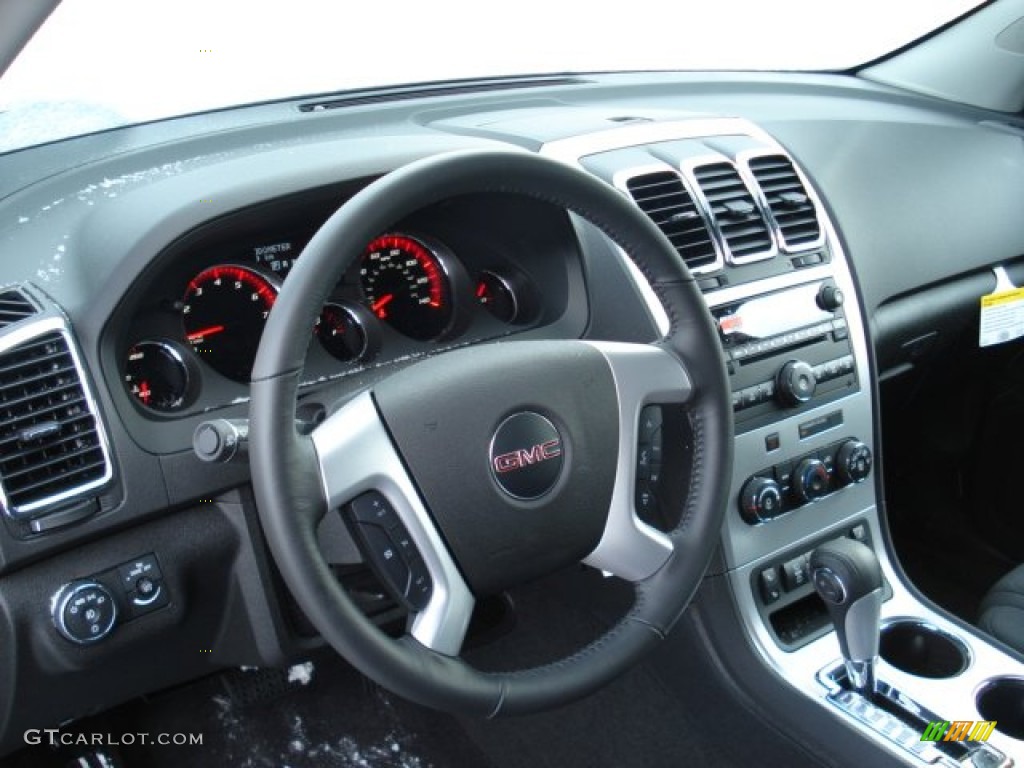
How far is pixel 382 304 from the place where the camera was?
1723 mm

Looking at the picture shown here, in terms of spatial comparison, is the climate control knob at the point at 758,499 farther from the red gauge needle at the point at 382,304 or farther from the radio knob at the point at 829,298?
the red gauge needle at the point at 382,304

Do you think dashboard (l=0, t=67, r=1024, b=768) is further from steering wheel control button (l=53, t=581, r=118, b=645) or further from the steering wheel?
the steering wheel

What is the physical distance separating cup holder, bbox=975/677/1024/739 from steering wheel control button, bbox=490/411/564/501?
0.94 m

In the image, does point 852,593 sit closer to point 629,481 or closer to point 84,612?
point 629,481

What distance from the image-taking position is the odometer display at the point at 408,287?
1.70m

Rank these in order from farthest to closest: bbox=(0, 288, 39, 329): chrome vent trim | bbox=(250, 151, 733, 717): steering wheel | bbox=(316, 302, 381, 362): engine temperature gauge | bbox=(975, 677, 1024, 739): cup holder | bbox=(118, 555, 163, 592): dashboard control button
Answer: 1. bbox=(975, 677, 1024, 739): cup holder
2. bbox=(316, 302, 381, 362): engine temperature gauge
3. bbox=(118, 555, 163, 592): dashboard control button
4. bbox=(0, 288, 39, 329): chrome vent trim
5. bbox=(250, 151, 733, 717): steering wheel

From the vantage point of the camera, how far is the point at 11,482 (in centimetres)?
130

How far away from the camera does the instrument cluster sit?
4.93ft

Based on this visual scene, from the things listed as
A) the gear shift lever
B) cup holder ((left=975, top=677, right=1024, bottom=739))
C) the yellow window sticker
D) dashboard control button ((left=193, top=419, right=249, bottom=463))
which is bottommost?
cup holder ((left=975, top=677, right=1024, bottom=739))

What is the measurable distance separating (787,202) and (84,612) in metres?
1.35

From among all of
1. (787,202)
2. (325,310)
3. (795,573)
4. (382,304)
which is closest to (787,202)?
(787,202)

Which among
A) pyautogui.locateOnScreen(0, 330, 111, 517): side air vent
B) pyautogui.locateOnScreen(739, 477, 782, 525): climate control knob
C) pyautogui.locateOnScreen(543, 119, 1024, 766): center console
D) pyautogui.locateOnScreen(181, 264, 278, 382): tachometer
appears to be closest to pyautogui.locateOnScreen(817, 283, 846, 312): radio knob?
pyautogui.locateOnScreen(543, 119, 1024, 766): center console

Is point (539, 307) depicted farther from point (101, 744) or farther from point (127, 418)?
point (101, 744)

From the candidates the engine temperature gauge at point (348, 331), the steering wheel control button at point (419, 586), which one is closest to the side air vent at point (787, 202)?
the engine temperature gauge at point (348, 331)
